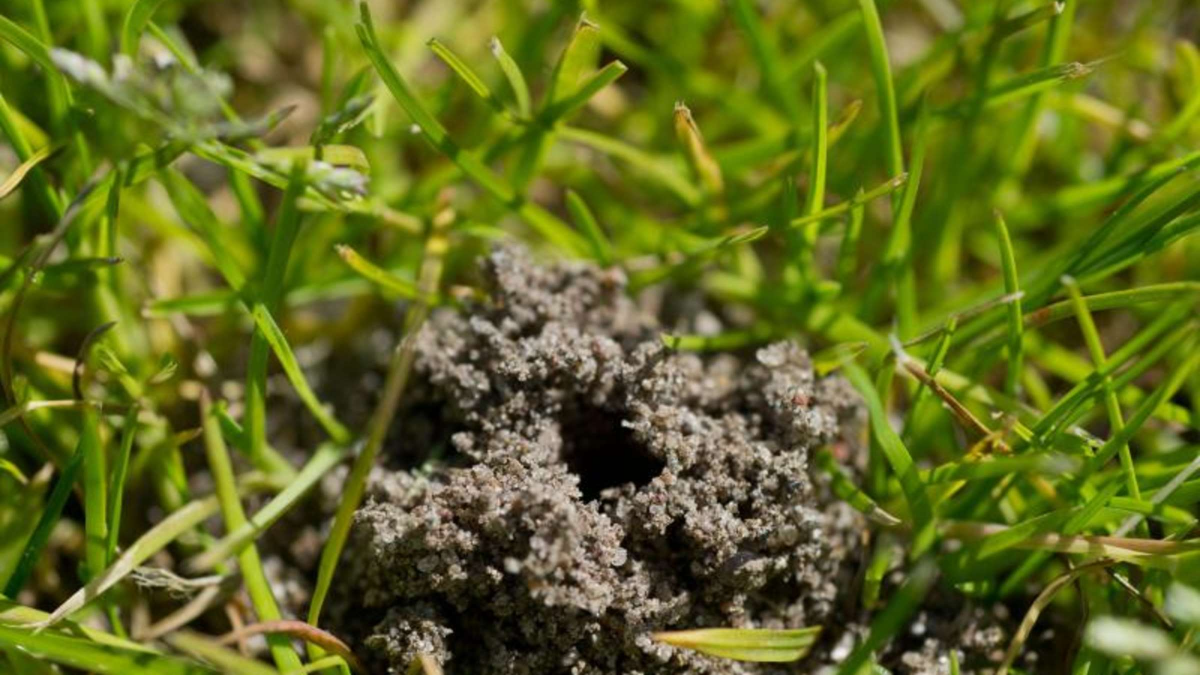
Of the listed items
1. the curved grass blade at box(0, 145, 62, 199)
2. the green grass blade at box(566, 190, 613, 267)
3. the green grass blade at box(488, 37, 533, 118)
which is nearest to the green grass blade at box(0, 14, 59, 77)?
the curved grass blade at box(0, 145, 62, 199)

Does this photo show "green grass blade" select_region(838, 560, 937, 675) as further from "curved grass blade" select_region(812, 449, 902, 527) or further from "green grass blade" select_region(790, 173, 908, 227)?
"green grass blade" select_region(790, 173, 908, 227)

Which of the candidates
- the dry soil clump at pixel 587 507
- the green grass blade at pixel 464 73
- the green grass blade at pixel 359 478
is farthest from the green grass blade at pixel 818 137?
the green grass blade at pixel 359 478

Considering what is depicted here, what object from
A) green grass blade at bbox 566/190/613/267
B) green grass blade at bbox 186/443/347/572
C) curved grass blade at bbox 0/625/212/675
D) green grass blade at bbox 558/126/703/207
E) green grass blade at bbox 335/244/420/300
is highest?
green grass blade at bbox 558/126/703/207

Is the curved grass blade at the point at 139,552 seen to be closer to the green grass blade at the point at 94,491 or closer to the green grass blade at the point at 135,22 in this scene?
the green grass blade at the point at 94,491

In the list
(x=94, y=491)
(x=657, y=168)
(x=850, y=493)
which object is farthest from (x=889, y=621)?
(x=94, y=491)

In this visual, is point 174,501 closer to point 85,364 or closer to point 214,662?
point 85,364

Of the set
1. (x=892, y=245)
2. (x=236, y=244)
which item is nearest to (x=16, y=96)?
(x=236, y=244)
